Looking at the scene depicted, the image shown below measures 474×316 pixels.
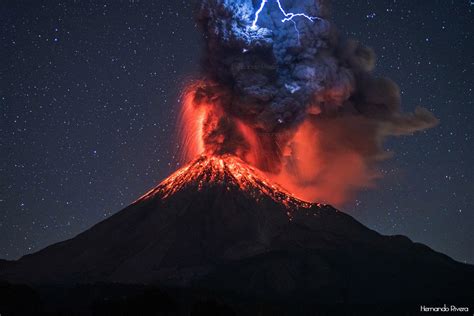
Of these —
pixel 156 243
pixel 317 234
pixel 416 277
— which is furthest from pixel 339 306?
pixel 156 243

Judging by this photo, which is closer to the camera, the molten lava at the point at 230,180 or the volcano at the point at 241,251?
the volcano at the point at 241,251

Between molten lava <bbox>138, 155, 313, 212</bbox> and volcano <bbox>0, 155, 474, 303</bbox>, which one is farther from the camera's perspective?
molten lava <bbox>138, 155, 313, 212</bbox>

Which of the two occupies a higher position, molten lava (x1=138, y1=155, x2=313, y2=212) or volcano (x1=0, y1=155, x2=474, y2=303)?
molten lava (x1=138, y1=155, x2=313, y2=212)

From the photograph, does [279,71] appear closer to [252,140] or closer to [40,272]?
[252,140]

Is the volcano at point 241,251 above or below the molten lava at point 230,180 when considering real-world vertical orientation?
below
